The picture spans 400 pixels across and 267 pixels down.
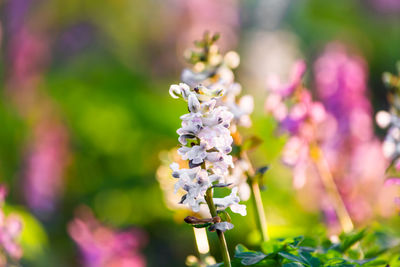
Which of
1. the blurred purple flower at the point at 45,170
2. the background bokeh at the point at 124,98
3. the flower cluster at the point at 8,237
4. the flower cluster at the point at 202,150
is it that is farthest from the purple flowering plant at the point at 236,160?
the blurred purple flower at the point at 45,170

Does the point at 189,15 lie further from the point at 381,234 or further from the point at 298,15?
the point at 381,234

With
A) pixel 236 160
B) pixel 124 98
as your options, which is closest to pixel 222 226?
pixel 236 160

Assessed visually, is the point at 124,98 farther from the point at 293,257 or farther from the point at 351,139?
the point at 293,257

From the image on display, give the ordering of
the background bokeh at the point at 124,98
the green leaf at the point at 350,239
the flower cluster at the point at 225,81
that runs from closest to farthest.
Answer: the green leaf at the point at 350,239 → the flower cluster at the point at 225,81 → the background bokeh at the point at 124,98

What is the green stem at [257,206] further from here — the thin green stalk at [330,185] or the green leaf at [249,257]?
the thin green stalk at [330,185]

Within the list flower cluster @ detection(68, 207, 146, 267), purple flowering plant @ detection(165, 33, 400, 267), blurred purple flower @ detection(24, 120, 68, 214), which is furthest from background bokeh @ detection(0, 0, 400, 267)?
flower cluster @ detection(68, 207, 146, 267)

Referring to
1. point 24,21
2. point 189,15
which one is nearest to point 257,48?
point 189,15
